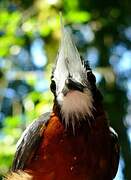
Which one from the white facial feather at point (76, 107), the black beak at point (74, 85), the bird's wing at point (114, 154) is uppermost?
the black beak at point (74, 85)

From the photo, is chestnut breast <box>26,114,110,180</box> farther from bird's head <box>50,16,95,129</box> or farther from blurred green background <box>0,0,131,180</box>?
blurred green background <box>0,0,131,180</box>

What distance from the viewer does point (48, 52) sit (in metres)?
8.54

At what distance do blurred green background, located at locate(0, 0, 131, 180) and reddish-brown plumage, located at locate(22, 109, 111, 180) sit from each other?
137 cm

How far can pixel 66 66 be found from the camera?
4.17 metres

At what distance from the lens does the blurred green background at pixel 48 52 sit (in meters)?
6.88

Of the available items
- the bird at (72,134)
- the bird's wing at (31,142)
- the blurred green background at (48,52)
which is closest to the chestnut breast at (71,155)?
the bird at (72,134)

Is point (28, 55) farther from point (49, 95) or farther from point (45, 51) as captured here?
point (49, 95)

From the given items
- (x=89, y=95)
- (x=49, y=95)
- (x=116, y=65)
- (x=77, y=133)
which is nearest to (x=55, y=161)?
(x=77, y=133)

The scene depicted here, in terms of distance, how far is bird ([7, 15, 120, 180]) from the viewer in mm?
4094

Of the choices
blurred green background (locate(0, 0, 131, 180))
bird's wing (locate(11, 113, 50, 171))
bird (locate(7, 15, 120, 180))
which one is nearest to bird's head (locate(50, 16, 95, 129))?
bird (locate(7, 15, 120, 180))

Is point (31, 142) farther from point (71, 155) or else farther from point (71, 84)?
point (71, 84)

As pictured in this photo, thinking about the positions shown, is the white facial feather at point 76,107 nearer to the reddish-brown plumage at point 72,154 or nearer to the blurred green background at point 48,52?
the reddish-brown plumage at point 72,154

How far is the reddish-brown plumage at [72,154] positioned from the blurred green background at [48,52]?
1370mm

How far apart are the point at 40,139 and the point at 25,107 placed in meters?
2.77
